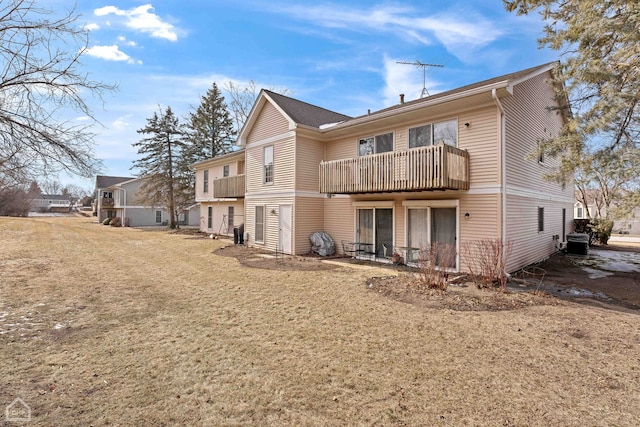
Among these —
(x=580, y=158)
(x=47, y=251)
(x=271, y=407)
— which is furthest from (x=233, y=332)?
(x=47, y=251)

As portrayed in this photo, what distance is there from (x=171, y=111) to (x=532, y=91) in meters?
28.8

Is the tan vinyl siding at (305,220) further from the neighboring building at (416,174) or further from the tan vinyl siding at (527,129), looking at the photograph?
the tan vinyl siding at (527,129)

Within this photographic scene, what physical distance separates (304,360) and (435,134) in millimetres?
9189

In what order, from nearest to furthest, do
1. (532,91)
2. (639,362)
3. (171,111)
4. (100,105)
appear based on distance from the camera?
(639,362), (100,105), (532,91), (171,111)

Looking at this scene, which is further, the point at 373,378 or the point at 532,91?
the point at 532,91

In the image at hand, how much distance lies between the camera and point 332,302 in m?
6.81

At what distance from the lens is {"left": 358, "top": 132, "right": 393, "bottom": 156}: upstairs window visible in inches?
482

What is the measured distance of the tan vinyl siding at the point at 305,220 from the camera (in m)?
14.0

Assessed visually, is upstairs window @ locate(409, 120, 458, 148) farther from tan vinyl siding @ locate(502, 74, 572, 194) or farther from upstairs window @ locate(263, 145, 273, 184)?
upstairs window @ locate(263, 145, 273, 184)

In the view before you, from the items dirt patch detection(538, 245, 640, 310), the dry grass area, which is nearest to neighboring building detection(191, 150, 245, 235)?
the dry grass area

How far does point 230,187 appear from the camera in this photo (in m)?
20.4

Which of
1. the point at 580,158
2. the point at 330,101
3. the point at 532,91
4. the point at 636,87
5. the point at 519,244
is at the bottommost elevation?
the point at 519,244

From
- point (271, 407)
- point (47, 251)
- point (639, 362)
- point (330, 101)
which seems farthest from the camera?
point (330, 101)

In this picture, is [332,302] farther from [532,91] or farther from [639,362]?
[532,91]
